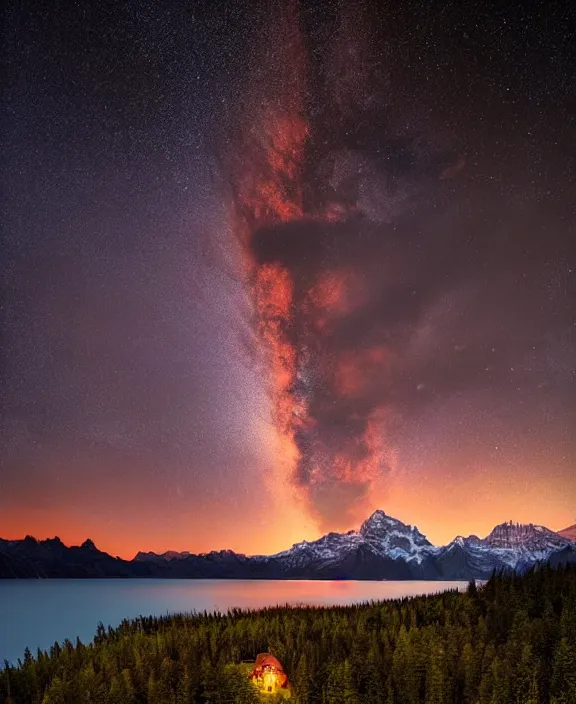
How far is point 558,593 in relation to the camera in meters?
56.5

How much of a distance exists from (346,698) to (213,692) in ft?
21.8

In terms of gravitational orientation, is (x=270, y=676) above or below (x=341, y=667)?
below

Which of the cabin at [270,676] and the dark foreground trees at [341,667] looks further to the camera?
the cabin at [270,676]

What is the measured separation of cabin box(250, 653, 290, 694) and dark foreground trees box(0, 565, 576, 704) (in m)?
0.72

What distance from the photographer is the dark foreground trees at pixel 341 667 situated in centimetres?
3522

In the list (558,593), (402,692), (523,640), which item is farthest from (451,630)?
(558,593)

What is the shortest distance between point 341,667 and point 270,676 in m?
4.22

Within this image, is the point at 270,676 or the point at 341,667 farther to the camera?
the point at 270,676

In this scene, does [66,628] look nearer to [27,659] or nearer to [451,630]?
[27,659]

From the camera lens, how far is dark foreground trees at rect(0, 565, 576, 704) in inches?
1387

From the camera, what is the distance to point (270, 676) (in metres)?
37.6

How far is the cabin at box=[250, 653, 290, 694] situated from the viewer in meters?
37.3

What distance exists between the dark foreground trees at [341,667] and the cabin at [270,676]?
0.72 m

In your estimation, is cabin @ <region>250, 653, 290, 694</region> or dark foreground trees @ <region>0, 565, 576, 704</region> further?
cabin @ <region>250, 653, 290, 694</region>
